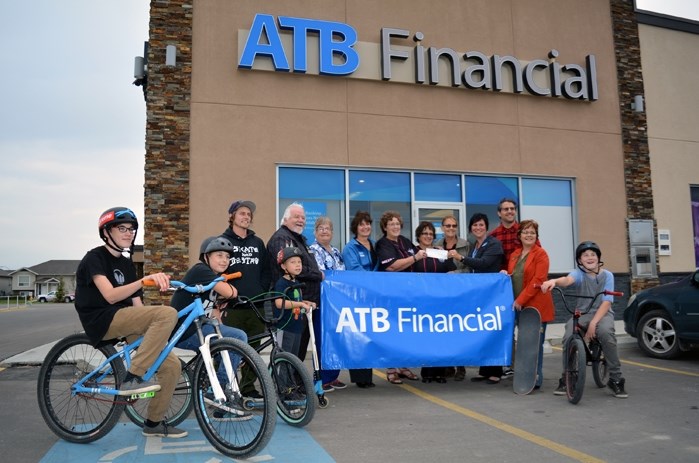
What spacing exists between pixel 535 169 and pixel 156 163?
8.24 metres

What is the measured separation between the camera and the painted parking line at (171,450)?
4012 millimetres

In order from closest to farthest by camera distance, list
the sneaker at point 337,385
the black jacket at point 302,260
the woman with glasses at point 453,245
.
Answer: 1. the black jacket at point 302,260
2. the sneaker at point 337,385
3. the woman with glasses at point 453,245

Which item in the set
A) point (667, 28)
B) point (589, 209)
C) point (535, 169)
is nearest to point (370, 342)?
point (535, 169)

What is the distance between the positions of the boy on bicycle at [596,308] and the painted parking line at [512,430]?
127 centimetres

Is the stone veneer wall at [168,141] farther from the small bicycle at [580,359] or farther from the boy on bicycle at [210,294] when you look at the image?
the small bicycle at [580,359]

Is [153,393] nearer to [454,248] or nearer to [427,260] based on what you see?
[427,260]

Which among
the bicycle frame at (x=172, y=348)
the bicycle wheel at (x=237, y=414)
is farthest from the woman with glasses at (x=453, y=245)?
the bicycle wheel at (x=237, y=414)

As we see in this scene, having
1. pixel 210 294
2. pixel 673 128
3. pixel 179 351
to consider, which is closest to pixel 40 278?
pixel 179 351

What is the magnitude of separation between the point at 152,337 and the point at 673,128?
48.0 feet

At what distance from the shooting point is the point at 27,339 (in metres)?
13.2

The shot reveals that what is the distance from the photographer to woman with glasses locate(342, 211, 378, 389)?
6.67 metres

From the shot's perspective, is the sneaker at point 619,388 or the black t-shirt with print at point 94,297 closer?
the black t-shirt with print at point 94,297

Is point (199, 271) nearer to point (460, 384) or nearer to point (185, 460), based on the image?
point (185, 460)

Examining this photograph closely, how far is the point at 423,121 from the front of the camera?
40.3ft
